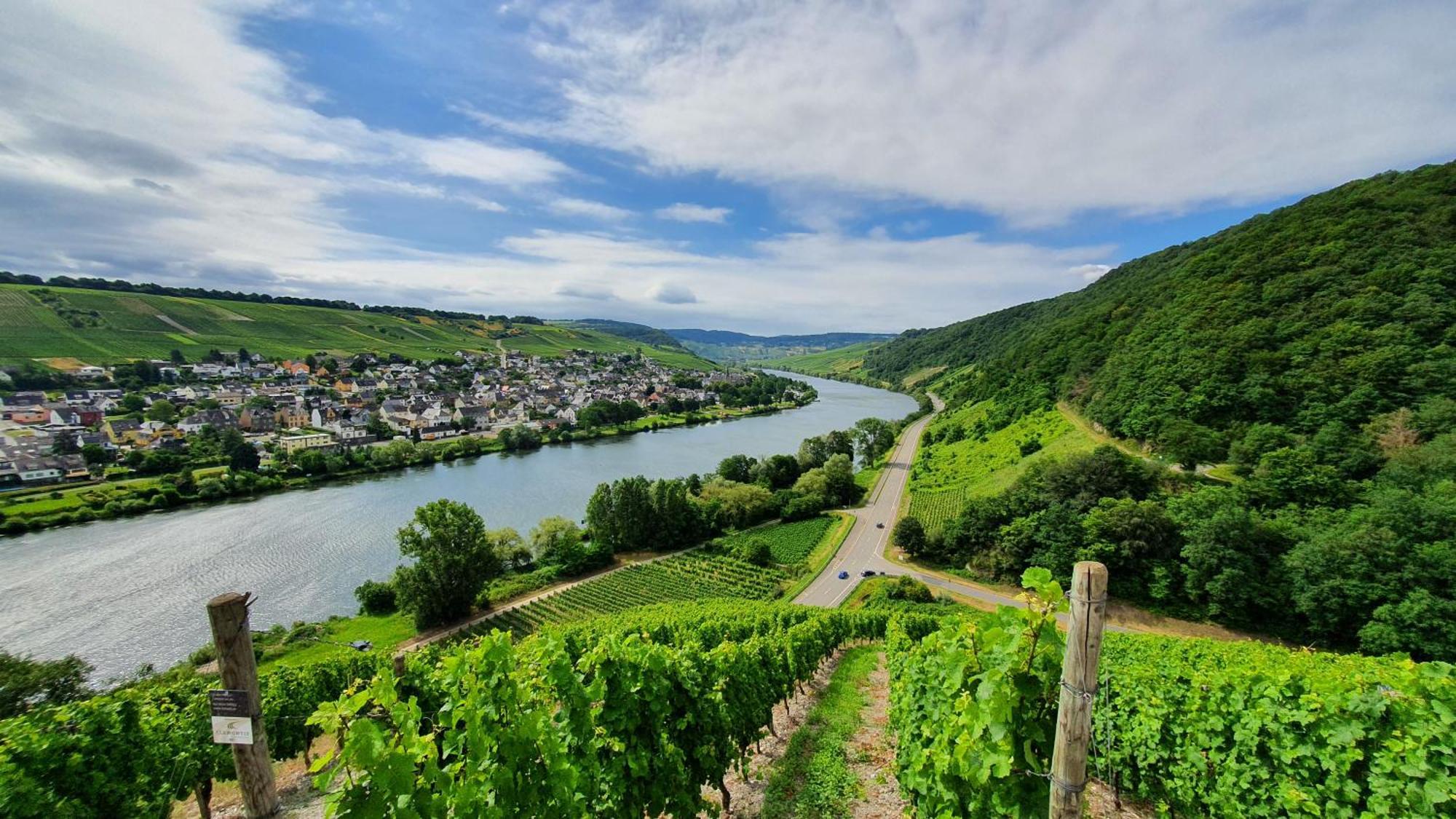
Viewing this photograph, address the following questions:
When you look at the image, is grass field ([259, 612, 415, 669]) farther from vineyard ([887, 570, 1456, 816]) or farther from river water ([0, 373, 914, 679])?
vineyard ([887, 570, 1456, 816])

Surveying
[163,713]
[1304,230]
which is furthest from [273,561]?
[1304,230]

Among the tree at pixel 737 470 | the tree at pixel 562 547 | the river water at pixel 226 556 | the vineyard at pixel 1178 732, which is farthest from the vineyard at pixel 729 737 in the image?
the tree at pixel 737 470

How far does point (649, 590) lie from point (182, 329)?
125 m

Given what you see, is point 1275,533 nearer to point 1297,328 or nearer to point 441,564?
point 1297,328

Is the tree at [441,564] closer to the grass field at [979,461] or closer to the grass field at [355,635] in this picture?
the grass field at [355,635]

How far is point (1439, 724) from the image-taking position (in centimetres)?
455

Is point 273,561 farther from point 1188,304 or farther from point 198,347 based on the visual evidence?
point 198,347

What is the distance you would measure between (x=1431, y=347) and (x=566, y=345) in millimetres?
184941

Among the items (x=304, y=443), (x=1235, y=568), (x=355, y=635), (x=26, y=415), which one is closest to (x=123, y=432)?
(x=26, y=415)

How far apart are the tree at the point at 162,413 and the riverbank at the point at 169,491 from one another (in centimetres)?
2236

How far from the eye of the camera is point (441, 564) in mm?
26781

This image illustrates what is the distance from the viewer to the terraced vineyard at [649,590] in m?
28.9

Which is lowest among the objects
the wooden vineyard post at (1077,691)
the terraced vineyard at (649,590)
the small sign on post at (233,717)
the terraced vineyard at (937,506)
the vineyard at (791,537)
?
the terraced vineyard at (649,590)

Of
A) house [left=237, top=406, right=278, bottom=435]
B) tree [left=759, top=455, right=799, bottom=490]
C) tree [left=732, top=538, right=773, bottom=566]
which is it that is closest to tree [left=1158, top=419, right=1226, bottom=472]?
tree [left=732, top=538, right=773, bottom=566]
